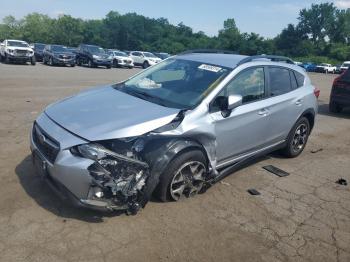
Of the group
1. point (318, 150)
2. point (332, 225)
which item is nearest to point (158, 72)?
point (332, 225)

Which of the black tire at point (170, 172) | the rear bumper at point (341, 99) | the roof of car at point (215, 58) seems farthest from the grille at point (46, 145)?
the rear bumper at point (341, 99)

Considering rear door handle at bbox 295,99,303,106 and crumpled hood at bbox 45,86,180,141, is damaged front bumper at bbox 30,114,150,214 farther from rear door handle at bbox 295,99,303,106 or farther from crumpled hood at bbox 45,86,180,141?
rear door handle at bbox 295,99,303,106

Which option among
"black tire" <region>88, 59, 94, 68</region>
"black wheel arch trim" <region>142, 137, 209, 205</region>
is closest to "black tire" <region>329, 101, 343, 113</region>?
"black wheel arch trim" <region>142, 137, 209, 205</region>

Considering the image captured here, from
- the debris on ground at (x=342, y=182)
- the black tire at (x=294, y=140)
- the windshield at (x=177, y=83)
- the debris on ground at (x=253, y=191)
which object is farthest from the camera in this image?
the black tire at (x=294, y=140)

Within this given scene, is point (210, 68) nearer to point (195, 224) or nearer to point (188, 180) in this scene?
point (188, 180)

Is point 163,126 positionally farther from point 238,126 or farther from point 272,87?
point 272,87

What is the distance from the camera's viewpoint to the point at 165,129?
4102 millimetres

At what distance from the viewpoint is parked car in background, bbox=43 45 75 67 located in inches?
1062

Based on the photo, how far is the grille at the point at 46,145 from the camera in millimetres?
3809

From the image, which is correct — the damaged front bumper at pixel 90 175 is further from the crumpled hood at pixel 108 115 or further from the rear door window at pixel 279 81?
the rear door window at pixel 279 81

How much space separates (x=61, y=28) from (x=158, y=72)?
358ft

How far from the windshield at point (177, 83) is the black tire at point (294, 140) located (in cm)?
203

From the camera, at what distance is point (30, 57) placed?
25578mm

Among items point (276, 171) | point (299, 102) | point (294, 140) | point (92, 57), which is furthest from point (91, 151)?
point (92, 57)
